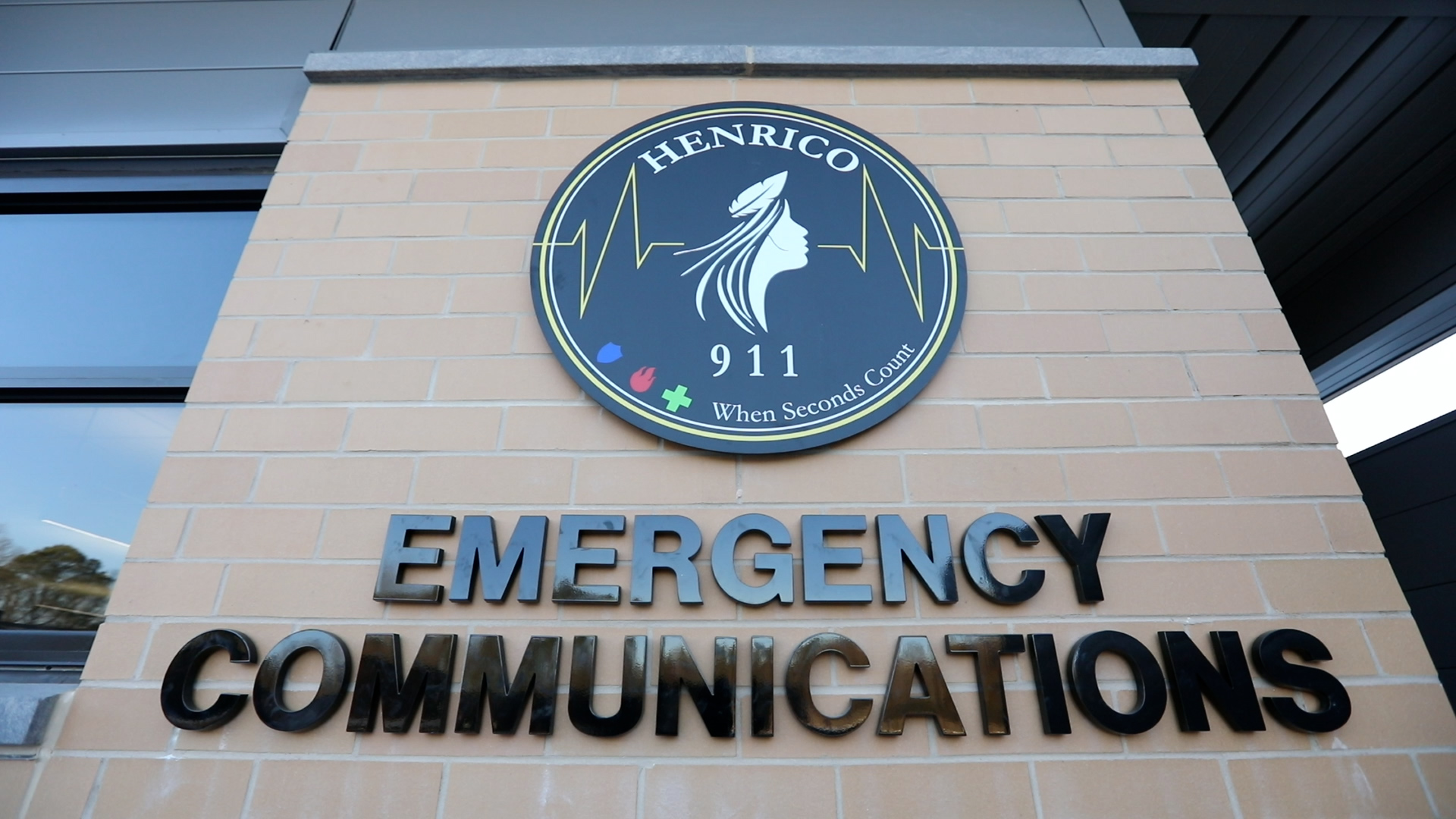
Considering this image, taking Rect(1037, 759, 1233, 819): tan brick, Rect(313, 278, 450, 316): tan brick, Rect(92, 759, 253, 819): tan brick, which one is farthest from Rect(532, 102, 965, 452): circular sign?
Rect(92, 759, 253, 819): tan brick

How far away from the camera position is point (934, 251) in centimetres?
156

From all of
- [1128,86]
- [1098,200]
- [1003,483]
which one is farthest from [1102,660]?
[1128,86]

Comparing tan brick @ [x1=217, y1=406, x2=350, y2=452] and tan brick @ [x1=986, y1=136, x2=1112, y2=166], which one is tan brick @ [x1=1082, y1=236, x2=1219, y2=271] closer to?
tan brick @ [x1=986, y1=136, x2=1112, y2=166]

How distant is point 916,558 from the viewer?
1271 millimetres

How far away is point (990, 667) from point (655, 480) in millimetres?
666

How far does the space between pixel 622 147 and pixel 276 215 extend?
814mm

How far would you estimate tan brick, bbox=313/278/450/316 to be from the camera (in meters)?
1.54

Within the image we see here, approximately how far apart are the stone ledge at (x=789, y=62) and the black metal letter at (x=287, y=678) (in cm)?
139

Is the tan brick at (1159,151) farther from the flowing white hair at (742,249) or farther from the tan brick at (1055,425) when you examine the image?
the flowing white hair at (742,249)

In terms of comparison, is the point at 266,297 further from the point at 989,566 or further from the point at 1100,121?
the point at 1100,121

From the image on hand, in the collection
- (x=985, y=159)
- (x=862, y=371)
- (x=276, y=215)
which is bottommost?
(x=862, y=371)

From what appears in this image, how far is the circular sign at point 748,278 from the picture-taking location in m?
1.40

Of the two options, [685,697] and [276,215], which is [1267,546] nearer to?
[685,697]

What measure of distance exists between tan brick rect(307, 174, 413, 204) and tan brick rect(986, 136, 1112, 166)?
4.59ft
